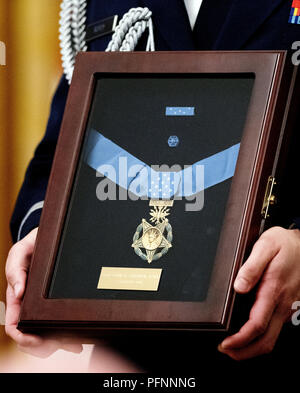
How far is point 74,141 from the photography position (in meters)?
0.83

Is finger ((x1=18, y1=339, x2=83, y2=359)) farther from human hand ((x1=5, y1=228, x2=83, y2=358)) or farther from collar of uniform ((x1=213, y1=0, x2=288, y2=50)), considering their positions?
collar of uniform ((x1=213, y1=0, x2=288, y2=50))

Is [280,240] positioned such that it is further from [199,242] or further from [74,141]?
[74,141]

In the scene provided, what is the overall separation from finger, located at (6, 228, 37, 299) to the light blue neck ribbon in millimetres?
129

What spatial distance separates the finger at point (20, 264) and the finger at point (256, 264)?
24cm

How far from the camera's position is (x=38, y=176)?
3.54 feet

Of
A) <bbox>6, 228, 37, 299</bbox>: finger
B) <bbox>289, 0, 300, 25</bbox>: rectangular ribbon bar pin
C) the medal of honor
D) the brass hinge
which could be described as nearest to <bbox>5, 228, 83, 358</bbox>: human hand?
<bbox>6, 228, 37, 299</bbox>: finger

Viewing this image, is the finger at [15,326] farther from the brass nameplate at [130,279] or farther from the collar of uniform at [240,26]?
the collar of uniform at [240,26]

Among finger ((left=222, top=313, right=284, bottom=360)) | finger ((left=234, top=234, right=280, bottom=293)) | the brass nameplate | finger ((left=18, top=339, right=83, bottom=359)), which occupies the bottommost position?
finger ((left=18, top=339, right=83, bottom=359))

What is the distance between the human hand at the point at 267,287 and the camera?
2.28ft

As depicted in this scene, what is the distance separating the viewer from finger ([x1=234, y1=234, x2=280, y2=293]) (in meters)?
0.69

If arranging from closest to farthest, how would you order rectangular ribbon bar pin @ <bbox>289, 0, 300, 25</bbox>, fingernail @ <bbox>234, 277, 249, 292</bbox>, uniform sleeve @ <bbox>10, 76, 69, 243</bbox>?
fingernail @ <bbox>234, 277, 249, 292</bbox>, rectangular ribbon bar pin @ <bbox>289, 0, 300, 25</bbox>, uniform sleeve @ <bbox>10, 76, 69, 243</bbox>

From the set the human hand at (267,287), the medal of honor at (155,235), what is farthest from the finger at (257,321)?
the medal of honor at (155,235)

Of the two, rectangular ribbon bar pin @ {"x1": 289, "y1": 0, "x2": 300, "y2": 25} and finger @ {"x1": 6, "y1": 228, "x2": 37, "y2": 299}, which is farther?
rectangular ribbon bar pin @ {"x1": 289, "y1": 0, "x2": 300, "y2": 25}
